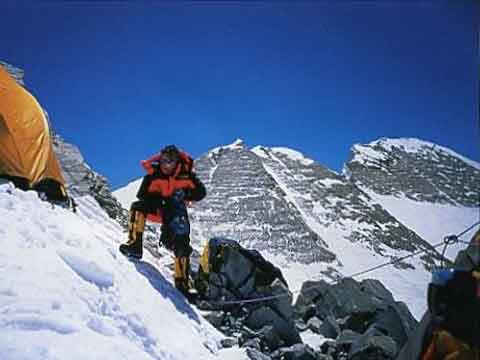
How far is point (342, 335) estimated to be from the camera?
757cm

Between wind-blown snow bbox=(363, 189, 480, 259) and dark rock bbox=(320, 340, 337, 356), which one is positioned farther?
wind-blown snow bbox=(363, 189, 480, 259)

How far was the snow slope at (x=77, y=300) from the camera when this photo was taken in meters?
3.02

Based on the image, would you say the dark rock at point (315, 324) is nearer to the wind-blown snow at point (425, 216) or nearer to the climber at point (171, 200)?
the climber at point (171, 200)

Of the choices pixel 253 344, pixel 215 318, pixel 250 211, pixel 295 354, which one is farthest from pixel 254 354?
pixel 250 211

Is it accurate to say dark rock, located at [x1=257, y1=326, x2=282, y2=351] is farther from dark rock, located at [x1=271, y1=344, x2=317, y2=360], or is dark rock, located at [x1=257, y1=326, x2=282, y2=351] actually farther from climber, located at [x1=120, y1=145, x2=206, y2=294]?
climber, located at [x1=120, y1=145, x2=206, y2=294]

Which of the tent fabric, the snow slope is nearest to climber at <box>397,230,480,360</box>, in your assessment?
the snow slope

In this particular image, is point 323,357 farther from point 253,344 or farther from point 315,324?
point 315,324

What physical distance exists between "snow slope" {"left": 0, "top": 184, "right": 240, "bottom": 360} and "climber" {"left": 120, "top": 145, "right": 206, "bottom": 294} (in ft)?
1.40

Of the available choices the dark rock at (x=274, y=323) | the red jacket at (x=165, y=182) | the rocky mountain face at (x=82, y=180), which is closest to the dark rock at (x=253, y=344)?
the dark rock at (x=274, y=323)

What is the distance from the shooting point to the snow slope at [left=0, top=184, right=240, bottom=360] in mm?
3018

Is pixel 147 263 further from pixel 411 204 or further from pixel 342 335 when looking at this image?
pixel 411 204

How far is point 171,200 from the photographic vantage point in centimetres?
666

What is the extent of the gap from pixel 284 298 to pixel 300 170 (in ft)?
566

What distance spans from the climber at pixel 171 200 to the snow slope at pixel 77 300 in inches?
16.9
